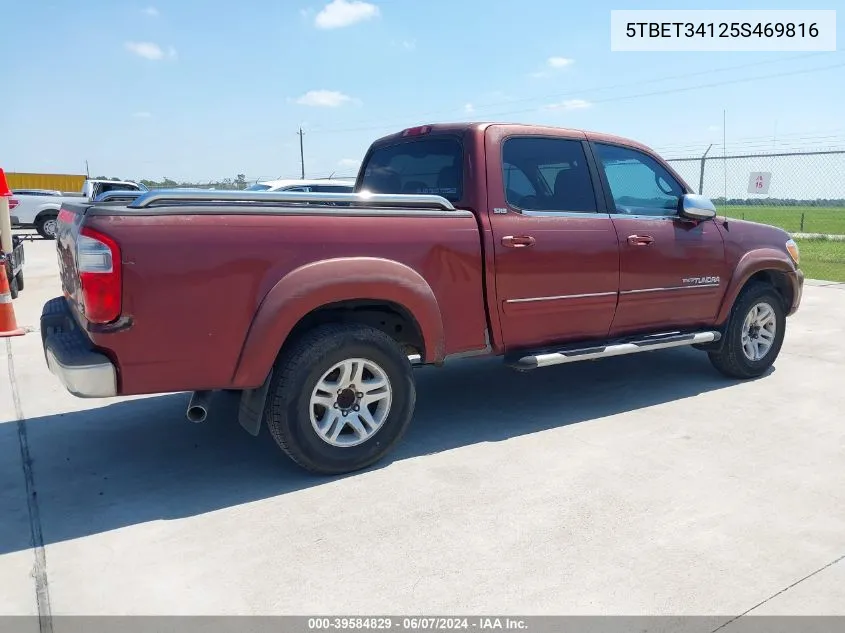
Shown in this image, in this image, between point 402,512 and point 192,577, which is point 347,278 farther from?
point 192,577

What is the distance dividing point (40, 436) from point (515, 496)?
2.99 metres

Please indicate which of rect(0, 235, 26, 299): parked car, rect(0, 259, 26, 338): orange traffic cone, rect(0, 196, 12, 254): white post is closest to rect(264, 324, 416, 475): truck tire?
rect(0, 259, 26, 338): orange traffic cone

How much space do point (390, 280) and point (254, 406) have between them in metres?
0.96

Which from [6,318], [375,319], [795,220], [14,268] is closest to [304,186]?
[14,268]

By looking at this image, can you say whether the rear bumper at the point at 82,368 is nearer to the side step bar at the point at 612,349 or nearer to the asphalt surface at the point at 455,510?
the asphalt surface at the point at 455,510

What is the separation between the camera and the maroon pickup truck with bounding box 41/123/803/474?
319cm

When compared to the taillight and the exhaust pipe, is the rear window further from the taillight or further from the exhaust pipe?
the taillight

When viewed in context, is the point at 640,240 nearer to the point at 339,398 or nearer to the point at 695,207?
the point at 695,207

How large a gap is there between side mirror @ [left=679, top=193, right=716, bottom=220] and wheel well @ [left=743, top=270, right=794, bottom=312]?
1003mm

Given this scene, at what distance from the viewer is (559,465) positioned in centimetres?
385

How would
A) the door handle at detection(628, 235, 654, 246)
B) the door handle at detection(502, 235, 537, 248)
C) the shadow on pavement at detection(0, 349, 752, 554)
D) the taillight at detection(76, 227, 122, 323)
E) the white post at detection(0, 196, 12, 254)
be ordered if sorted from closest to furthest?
the taillight at detection(76, 227, 122, 323) → the shadow on pavement at detection(0, 349, 752, 554) → the door handle at detection(502, 235, 537, 248) → the door handle at detection(628, 235, 654, 246) → the white post at detection(0, 196, 12, 254)

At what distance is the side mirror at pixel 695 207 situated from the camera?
5.00 metres

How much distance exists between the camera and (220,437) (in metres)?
4.39

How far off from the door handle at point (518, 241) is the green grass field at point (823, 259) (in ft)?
29.3
